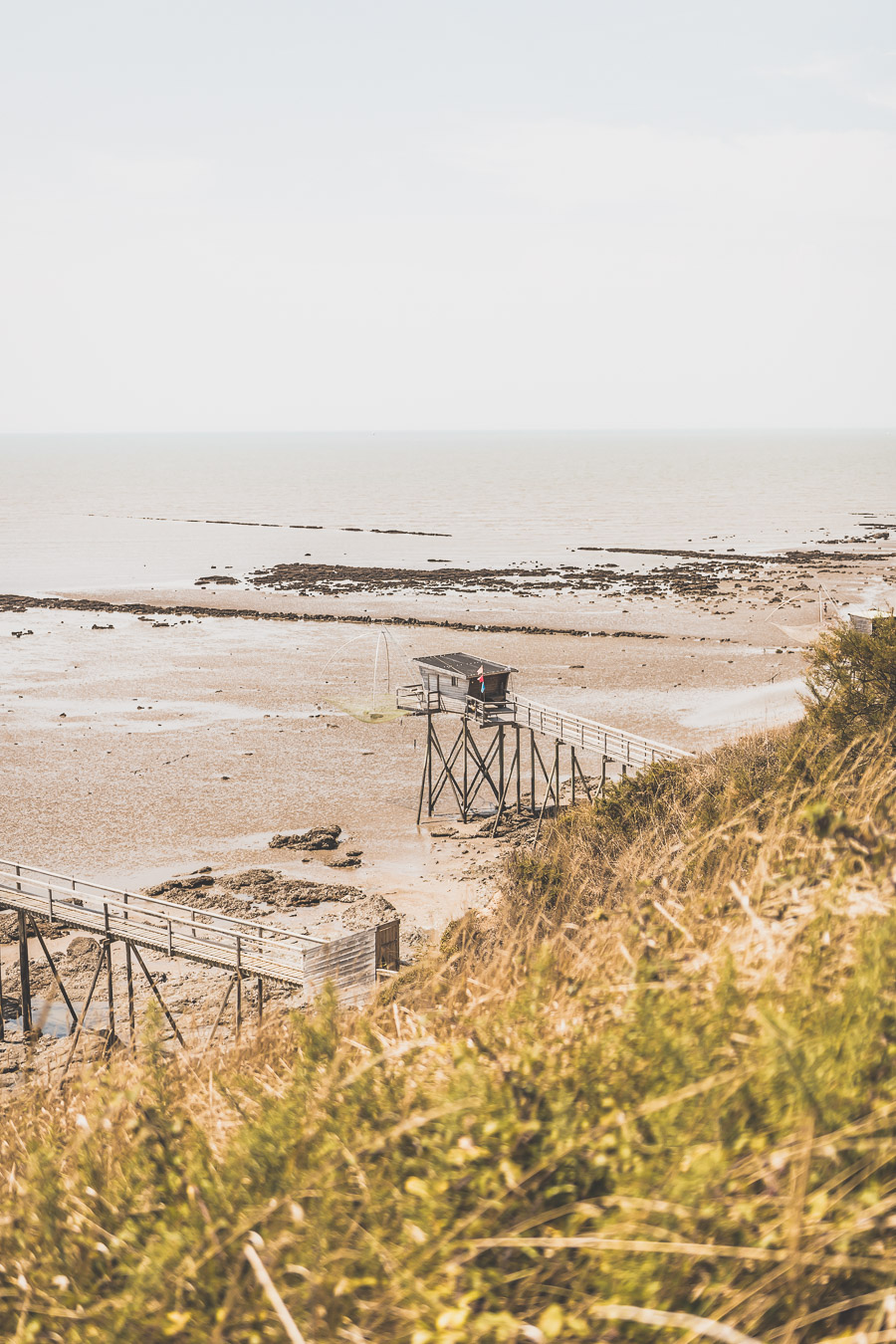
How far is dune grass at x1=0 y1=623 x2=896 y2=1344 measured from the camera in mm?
2381

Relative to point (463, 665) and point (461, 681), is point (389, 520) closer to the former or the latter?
point (463, 665)

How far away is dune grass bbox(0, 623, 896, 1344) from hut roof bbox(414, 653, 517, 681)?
2307cm

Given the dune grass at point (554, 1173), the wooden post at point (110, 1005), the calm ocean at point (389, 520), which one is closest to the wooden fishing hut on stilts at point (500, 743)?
the wooden post at point (110, 1005)

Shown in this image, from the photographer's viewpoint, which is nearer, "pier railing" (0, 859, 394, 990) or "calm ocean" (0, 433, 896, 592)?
"pier railing" (0, 859, 394, 990)

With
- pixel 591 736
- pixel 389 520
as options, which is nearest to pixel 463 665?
pixel 591 736

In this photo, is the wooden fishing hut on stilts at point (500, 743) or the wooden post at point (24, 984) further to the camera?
the wooden fishing hut on stilts at point (500, 743)

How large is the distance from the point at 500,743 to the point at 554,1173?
23.7 metres

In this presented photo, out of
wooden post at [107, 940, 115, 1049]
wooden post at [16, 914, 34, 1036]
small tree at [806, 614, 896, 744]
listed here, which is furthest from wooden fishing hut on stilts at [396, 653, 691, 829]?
wooden post at [16, 914, 34, 1036]

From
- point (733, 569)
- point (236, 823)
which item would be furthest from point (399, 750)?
point (733, 569)

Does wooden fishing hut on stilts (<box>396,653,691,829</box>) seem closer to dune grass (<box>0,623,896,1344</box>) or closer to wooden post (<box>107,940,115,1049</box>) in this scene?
wooden post (<box>107,940,115,1049</box>)

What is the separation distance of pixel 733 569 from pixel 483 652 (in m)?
31.1

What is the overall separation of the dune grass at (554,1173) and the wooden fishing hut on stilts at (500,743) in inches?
796

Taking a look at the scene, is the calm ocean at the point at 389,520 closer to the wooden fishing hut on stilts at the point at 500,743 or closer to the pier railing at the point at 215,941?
the wooden fishing hut on stilts at the point at 500,743

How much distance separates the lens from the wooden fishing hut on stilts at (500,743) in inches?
985
